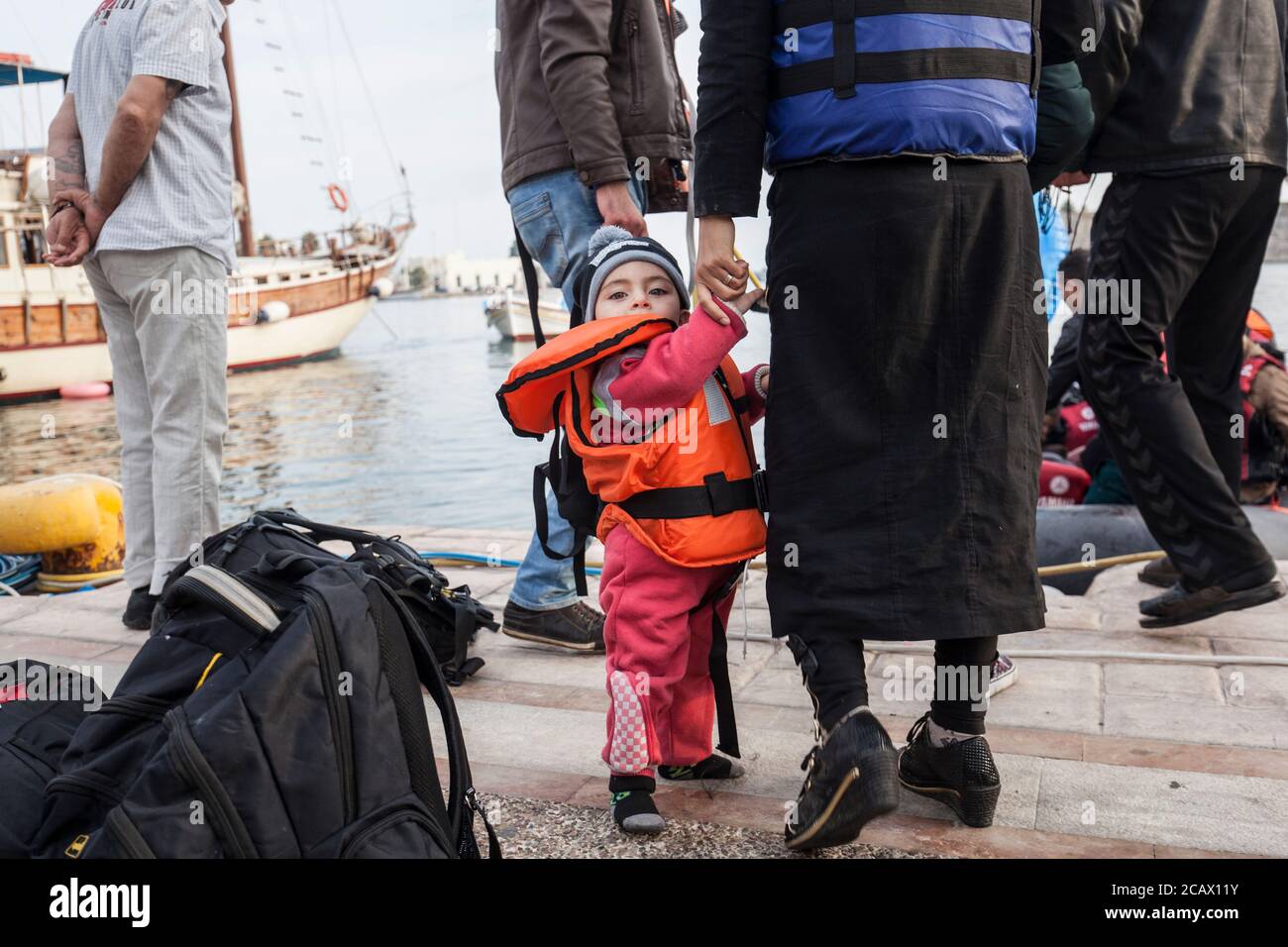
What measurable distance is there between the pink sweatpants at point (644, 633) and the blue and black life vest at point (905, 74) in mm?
826

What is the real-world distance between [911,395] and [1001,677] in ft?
3.70

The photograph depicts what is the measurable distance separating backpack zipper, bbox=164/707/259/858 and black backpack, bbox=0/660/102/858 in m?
0.34

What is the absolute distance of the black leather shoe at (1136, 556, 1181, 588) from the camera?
369 centimetres

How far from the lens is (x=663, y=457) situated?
2146mm

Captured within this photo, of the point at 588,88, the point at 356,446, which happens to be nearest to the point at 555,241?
the point at 588,88

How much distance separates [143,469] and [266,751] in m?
2.38

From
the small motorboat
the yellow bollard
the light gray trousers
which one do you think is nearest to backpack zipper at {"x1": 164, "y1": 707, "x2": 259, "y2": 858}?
the light gray trousers

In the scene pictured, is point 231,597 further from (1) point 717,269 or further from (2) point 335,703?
(1) point 717,269

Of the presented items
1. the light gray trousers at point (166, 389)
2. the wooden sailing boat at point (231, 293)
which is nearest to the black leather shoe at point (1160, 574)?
the light gray trousers at point (166, 389)

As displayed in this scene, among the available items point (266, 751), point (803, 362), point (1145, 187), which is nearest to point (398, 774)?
point (266, 751)

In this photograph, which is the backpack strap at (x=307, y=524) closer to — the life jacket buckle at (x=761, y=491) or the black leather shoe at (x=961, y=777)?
the life jacket buckle at (x=761, y=491)

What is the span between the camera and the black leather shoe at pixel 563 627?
10.7ft

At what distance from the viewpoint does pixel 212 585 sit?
1769 mm
